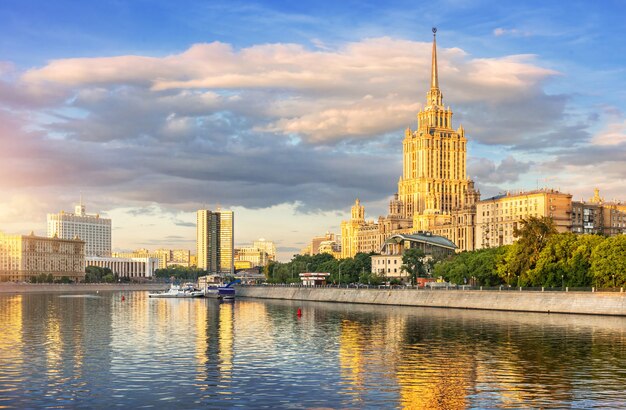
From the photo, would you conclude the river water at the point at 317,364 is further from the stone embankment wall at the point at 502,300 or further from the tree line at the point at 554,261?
the tree line at the point at 554,261

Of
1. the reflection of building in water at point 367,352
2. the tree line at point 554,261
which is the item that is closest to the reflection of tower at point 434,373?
the reflection of building in water at point 367,352

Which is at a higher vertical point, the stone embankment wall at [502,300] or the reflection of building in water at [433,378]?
the stone embankment wall at [502,300]

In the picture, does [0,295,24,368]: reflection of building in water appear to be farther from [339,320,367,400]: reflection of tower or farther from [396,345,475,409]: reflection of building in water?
[396,345,475,409]: reflection of building in water

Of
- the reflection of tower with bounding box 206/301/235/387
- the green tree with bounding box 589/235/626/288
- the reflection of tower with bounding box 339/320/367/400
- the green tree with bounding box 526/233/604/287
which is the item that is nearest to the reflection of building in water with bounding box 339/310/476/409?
the reflection of tower with bounding box 339/320/367/400

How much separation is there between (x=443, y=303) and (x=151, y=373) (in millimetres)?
98822

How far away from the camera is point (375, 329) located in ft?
336

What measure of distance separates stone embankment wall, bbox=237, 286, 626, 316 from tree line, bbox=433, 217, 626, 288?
555 centimetres

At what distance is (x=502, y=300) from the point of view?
140250 millimetres

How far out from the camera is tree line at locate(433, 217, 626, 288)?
128 metres

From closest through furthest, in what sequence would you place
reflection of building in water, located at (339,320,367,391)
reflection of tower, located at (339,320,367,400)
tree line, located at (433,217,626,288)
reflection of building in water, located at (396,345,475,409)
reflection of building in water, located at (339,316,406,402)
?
reflection of building in water, located at (396,345,475,409), reflection of building in water, located at (339,316,406,402), reflection of tower, located at (339,320,367,400), reflection of building in water, located at (339,320,367,391), tree line, located at (433,217,626,288)

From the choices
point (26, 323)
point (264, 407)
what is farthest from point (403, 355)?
point (26, 323)

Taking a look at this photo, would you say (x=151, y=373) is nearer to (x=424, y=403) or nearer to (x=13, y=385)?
(x=13, y=385)

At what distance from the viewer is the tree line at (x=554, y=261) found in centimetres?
12838

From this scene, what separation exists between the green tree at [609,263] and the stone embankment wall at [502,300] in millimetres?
5669
